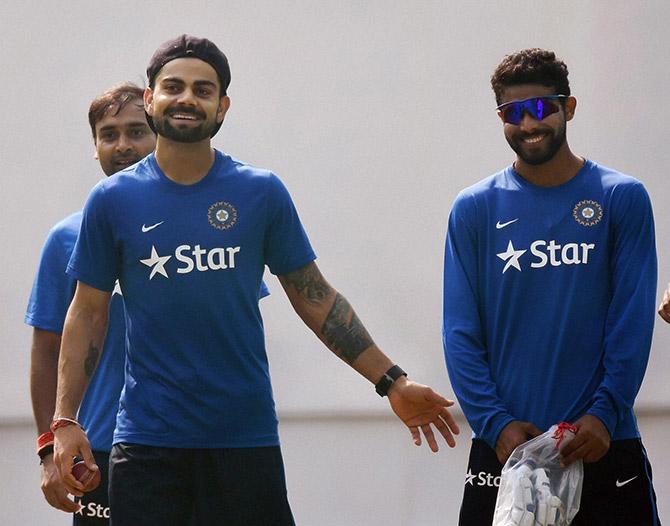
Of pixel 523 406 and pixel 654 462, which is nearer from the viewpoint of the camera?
pixel 523 406

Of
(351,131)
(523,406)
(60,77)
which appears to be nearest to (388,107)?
(351,131)

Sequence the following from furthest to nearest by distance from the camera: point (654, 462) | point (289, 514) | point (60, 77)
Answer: point (60, 77), point (654, 462), point (289, 514)

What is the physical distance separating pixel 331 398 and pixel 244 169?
68.8 inches

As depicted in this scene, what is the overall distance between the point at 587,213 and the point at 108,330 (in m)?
1.50

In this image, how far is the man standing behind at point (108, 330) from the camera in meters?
4.67

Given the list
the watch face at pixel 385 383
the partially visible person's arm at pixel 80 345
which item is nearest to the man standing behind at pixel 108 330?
the partially visible person's arm at pixel 80 345

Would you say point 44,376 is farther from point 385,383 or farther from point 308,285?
point 385,383

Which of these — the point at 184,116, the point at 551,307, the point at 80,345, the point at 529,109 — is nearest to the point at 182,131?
the point at 184,116

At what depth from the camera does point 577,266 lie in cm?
428

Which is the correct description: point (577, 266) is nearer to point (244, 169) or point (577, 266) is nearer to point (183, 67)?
point (244, 169)

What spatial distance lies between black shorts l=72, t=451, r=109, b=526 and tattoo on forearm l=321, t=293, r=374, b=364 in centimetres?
92

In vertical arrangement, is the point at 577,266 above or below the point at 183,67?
below

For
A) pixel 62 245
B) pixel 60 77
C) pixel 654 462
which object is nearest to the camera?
pixel 62 245

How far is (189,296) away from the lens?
402 cm
